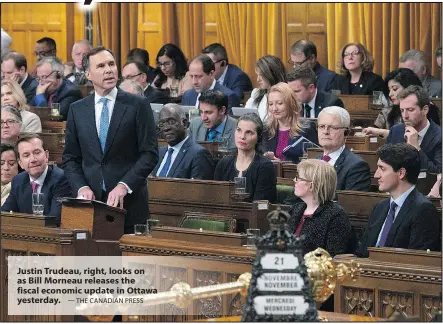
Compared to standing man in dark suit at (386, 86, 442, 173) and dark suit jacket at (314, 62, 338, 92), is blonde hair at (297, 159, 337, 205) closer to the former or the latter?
standing man in dark suit at (386, 86, 442, 173)

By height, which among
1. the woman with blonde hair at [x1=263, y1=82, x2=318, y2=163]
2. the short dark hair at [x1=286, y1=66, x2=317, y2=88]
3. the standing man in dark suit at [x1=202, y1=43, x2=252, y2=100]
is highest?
the standing man in dark suit at [x1=202, y1=43, x2=252, y2=100]

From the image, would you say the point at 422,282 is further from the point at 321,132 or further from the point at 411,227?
the point at 321,132

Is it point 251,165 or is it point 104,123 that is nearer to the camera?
point 104,123

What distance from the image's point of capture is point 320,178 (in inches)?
210

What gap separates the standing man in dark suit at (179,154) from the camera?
7.02 meters

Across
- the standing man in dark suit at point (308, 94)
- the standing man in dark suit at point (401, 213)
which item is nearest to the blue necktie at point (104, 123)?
the standing man in dark suit at point (401, 213)

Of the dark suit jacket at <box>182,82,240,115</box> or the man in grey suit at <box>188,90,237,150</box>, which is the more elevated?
the dark suit jacket at <box>182,82,240,115</box>

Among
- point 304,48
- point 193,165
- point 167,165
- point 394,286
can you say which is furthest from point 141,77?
point 394,286

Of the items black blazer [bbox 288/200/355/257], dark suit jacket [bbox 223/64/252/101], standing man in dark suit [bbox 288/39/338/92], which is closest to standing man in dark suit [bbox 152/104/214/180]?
black blazer [bbox 288/200/355/257]

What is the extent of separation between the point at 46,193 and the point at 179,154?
126 cm

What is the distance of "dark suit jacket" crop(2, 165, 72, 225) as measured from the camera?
19.7ft

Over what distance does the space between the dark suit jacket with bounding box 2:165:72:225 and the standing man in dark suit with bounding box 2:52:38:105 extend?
4.30m

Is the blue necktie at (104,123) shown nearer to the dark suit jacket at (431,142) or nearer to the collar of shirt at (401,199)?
the collar of shirt at (401,199)

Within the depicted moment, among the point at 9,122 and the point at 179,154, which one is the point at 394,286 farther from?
the point at 9,122
